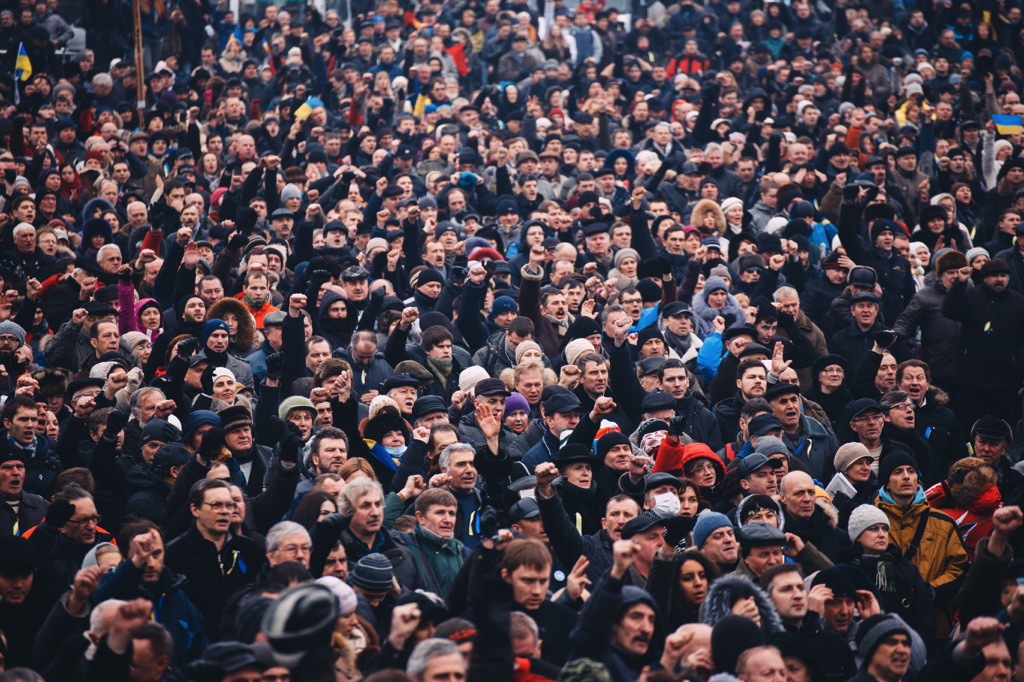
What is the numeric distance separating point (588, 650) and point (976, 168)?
43.4 feet

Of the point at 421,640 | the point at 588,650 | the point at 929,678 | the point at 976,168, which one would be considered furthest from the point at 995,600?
the point at 976,168

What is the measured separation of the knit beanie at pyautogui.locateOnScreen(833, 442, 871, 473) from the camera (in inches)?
350

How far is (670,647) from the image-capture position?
6.02 meters

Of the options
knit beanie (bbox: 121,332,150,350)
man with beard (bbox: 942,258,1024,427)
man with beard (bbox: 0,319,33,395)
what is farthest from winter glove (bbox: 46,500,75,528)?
man with beard (bbox: 942,258,1024,427)

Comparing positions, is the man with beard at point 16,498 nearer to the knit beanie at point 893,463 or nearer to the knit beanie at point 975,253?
the knit beanie at point 893,463

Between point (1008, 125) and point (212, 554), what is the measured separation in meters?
14.4

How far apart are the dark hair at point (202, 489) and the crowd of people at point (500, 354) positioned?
0.05 m

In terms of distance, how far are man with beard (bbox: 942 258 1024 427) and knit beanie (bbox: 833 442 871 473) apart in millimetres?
3099

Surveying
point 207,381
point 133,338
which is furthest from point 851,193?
point 133,338

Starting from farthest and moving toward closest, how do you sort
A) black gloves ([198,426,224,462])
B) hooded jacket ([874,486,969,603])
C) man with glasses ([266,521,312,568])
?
hooded jacket ([874,486,969,603]) → black gloves ([198,426,224,462]) → man with glasses ([266,521,312,568])

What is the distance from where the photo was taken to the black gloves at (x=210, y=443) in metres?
7.30

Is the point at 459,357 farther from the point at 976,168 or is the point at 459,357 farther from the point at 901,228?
the point at 976,168

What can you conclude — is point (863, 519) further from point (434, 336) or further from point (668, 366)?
point (434, 336)

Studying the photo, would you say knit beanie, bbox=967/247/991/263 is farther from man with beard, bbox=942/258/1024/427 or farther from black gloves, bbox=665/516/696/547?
black gloves, bbox=665/516/696/547
